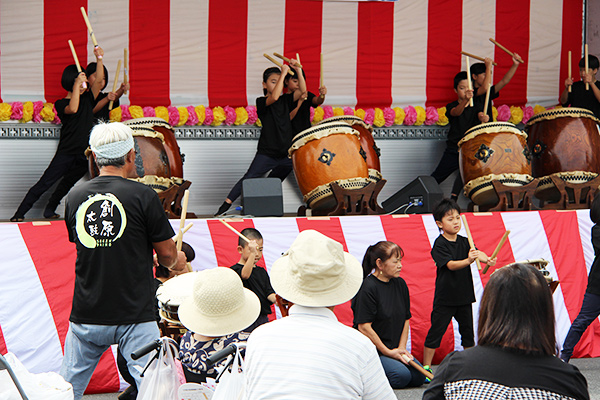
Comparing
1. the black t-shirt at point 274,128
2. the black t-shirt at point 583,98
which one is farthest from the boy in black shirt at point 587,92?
the black t-shirt at point 274,128

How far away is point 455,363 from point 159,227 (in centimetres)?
140

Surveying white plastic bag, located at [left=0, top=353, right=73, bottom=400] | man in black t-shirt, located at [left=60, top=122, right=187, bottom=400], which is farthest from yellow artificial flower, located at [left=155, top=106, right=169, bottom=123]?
white plastic bag, located at [left=0, top=353, right=73, bottom=400]

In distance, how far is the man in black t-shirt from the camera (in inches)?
110

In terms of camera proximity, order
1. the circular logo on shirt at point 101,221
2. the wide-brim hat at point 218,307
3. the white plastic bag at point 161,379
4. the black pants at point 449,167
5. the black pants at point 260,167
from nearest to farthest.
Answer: the white plastic bag at point 161,379
the wide-brim hat at point 218,307
the circular logo on shirt at point 101,221
the black pants at point 260,167
the black pants at point 449,167

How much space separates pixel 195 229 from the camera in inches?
196

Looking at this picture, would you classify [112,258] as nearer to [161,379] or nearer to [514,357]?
[161,379]

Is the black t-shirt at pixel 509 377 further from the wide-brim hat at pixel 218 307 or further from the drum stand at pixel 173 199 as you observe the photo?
the drum stand at pixel 173 199

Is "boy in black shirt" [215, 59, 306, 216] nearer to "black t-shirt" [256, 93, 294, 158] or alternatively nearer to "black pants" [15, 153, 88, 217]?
"black t-shirt" [256, 93, 294, 158]

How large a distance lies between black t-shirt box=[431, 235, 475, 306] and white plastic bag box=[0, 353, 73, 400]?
8.82 feet

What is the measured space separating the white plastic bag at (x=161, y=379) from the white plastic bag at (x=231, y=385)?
330 mm

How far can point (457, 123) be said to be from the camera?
23.9 ft

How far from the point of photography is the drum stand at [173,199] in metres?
5.60

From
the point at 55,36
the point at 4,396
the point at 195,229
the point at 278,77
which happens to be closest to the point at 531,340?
the point at 4,396

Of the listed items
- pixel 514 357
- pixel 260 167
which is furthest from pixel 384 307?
pixel 260 167
